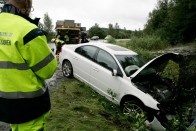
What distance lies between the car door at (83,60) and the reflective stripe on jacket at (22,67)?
628cm

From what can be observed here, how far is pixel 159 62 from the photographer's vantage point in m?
7.36

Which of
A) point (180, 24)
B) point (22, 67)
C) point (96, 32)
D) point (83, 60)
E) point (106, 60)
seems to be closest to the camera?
point (22, 67)

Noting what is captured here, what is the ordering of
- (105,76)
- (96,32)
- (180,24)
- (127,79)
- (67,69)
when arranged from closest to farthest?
(127,79) < (105,76) < (67,69) < (180,24) < (96,32)

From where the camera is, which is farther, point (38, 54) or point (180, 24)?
point (180, 24)

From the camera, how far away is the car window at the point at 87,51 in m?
9.28

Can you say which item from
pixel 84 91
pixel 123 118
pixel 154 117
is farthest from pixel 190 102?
pixel 84 91

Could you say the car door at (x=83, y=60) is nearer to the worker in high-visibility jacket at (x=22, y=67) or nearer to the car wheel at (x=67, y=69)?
the car wheel at (x=67, y=69)

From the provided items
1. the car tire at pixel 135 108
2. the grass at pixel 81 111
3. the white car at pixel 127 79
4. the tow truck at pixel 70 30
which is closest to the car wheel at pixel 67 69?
the white car at pixel 127 79

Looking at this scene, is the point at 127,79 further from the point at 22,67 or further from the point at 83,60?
the point at 22,67

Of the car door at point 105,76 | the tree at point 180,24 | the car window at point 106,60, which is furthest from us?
the tree at point 180,24

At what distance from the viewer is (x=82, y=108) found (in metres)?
7.22

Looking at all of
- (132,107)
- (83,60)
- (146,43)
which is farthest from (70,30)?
(132,107)

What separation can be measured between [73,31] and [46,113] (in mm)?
21429

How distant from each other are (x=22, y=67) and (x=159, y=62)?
511cm
